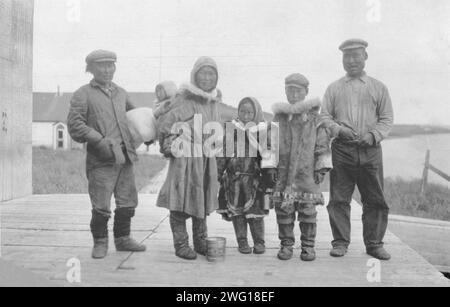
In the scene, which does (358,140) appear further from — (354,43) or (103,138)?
(103,138)

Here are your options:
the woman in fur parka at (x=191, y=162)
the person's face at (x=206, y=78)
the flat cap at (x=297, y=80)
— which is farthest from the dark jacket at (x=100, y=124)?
the flat cap at (x=297, y=80)

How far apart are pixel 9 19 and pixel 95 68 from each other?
2.86 meters

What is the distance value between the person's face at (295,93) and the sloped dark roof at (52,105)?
3.75 m

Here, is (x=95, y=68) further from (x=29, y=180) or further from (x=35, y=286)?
(x=29, y=180)

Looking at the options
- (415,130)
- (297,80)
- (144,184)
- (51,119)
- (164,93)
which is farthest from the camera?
(144,184)

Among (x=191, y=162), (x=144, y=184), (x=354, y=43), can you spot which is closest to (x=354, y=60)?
(x=354, y=43)

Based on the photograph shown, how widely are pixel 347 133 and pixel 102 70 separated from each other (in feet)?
6.58

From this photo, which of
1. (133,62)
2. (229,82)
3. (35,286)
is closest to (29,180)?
(133,62)

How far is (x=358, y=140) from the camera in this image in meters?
3.72

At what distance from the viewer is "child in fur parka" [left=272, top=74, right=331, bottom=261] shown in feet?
12.0

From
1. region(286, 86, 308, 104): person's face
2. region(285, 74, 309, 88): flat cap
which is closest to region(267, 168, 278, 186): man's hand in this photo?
region(286, 86, 308, 104): person's face

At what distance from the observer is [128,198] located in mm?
3775

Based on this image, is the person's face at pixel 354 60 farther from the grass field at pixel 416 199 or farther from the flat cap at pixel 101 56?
the grass field at pixel 416 199
